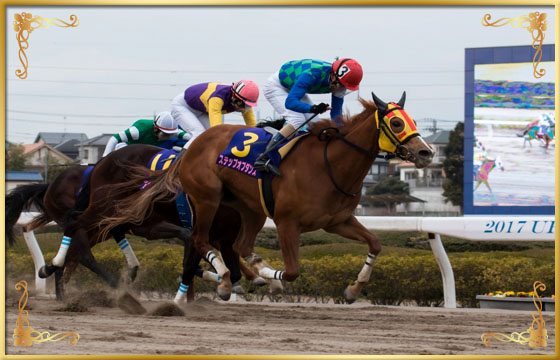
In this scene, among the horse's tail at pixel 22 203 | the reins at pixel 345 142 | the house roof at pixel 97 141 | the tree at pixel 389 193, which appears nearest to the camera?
the reins at pixel 345 142

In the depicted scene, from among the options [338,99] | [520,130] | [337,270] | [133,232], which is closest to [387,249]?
[337,270]

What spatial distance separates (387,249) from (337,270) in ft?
8.67

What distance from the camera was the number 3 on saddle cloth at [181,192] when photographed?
655 centimetres

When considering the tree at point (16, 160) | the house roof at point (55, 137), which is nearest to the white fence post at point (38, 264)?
the tree at point (16, 160)

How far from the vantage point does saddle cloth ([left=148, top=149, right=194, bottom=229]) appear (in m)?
6.55

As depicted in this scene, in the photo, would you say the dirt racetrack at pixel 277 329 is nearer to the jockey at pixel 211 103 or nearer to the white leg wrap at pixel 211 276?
the white leg wrap at pixel 211 276

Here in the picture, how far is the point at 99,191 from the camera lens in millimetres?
6871

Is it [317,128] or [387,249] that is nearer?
[317,128]

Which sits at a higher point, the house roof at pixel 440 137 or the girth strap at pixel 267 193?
the girth strap at pixel 267 193

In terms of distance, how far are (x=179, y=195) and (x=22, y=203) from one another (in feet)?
7.30

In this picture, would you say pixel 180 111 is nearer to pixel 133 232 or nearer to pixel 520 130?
pixel 133 232

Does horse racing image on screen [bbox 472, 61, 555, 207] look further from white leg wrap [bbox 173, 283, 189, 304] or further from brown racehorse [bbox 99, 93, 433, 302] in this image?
brown racehorse [bbox 99, 93, 433, 302]

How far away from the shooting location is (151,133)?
757 cm

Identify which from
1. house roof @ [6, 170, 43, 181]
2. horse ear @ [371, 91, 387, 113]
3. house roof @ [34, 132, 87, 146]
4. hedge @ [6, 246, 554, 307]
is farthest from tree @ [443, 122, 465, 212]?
horse ear @ [371, 91, 387, 113]
